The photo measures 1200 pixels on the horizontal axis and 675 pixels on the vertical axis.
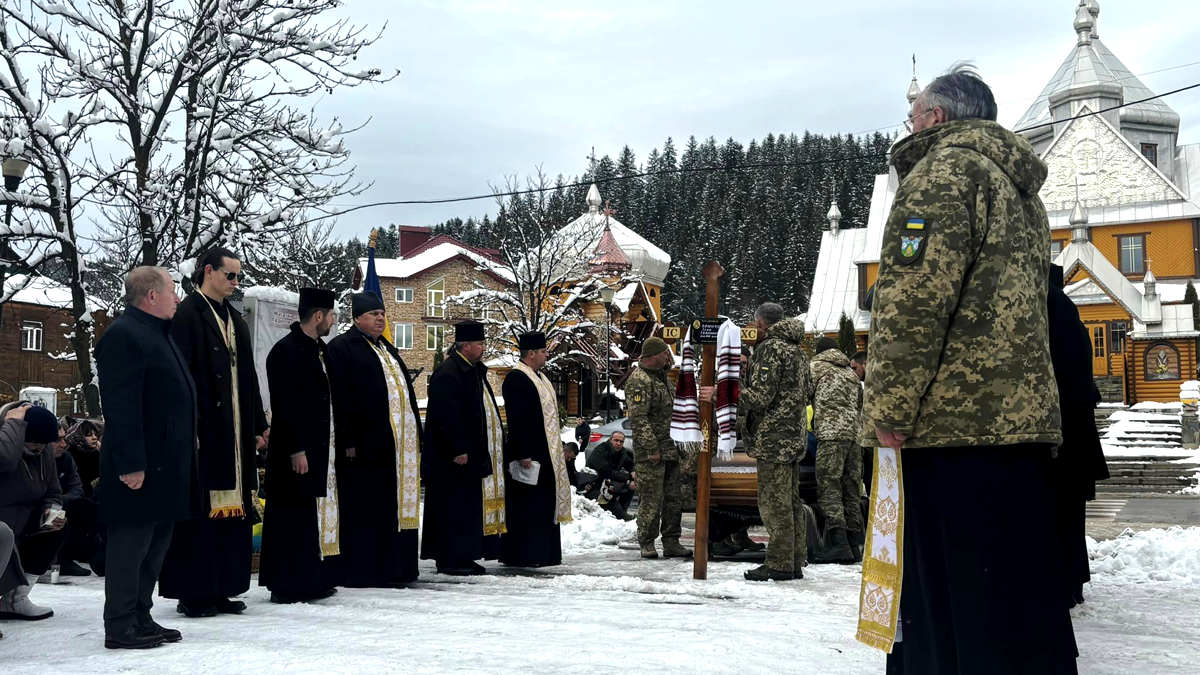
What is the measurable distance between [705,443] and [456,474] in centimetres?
226

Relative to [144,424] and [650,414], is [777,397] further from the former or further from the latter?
[144,424]

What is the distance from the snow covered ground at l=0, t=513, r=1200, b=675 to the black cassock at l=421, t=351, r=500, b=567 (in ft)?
1.90

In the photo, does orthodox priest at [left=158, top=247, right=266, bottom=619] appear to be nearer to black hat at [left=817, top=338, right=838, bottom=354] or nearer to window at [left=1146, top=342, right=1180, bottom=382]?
black hat at [left=817, top=338, right=838, bottom=354]

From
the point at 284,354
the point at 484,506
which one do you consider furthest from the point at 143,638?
the point at 484,506

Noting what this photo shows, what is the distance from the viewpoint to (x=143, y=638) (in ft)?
17.4

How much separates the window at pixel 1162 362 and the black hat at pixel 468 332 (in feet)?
116

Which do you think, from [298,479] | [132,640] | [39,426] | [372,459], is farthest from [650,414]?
[132,640]

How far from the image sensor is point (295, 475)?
741 centimetres

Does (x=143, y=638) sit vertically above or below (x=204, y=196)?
below

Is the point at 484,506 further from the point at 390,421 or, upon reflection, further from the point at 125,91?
the point at 125,91

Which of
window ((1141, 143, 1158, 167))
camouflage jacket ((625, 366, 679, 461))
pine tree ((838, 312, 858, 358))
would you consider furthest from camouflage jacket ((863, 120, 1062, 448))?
window ((1141, 143, 1158, 167))

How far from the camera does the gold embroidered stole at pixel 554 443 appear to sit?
387 inches

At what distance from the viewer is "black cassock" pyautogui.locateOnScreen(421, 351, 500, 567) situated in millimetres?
9172

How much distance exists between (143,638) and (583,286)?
114ft
